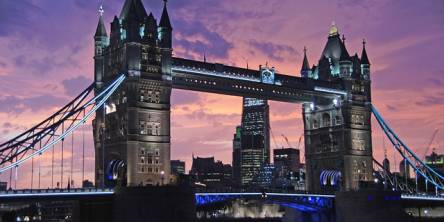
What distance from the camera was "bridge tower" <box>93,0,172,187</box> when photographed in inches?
3725

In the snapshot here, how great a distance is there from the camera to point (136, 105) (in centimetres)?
9519

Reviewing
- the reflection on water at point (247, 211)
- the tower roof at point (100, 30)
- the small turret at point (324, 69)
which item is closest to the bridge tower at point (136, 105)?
the tower roof at point (100, 30)

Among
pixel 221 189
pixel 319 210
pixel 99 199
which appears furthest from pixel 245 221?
pixel 99 199

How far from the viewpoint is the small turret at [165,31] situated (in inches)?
3912

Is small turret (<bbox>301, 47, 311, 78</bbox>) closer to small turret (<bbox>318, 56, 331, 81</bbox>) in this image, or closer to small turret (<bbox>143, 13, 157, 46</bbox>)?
small turret (<bbox>318, 56, 331, 81</bbox>)

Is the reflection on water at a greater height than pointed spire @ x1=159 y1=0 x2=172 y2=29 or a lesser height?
lesser

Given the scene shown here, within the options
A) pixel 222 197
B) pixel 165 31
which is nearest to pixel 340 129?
pixel 222 197

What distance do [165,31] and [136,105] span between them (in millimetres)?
11701

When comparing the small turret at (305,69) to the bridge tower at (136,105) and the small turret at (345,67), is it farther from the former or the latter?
the bridge tower at (136,105)

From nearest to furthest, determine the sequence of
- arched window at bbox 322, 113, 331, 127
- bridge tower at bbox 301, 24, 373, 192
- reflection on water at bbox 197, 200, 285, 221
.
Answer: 1. bridge tower at bbox 301, 24, 373, 192
2. arched window at bbox 322, 113, 331, 127
3. reflection on water at bbox 197, 200, 285, 221

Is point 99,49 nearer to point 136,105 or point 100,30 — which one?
point 100,30

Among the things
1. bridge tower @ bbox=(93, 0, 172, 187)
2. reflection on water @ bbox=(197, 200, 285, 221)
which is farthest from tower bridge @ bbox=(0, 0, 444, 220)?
reflection on water @ bbox=(197, 200, 285, 221)


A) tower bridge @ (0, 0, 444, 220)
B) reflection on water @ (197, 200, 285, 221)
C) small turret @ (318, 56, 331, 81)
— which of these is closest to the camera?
tower bridge @ (0, 0, 444, 220)

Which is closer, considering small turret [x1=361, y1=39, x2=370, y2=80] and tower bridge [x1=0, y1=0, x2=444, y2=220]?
tower bridge [x1=0, y1=0, x2=444, y2=220]
